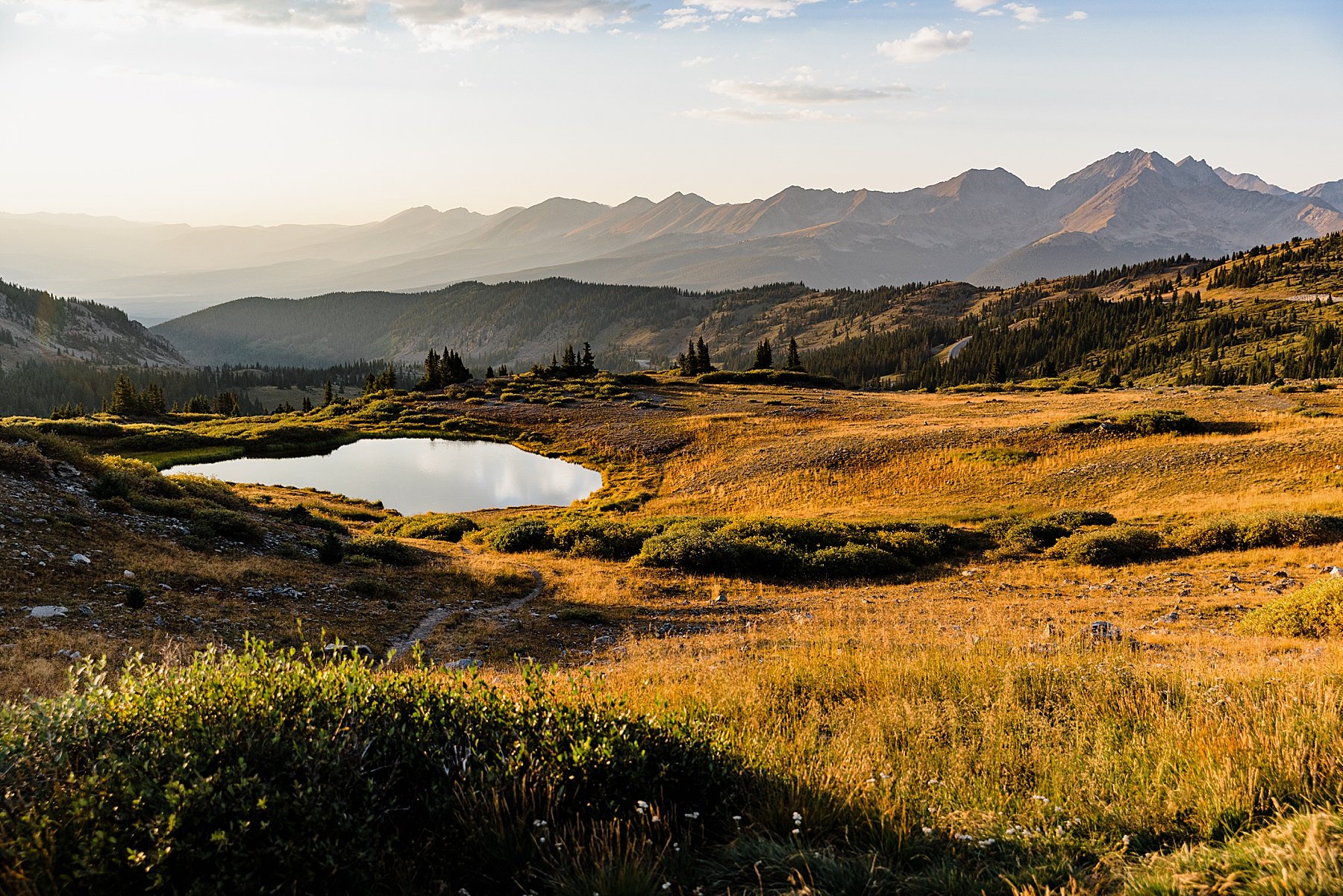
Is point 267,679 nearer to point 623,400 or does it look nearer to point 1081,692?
point 1081,692

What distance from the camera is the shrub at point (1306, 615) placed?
12117 millimetres

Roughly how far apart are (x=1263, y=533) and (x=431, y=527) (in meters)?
35.3

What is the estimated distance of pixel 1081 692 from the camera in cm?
744

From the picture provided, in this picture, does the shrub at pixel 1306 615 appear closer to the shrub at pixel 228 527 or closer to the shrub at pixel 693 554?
the shrub at pixel 693 554

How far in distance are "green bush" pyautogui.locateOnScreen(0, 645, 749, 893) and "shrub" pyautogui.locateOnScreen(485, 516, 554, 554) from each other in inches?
977

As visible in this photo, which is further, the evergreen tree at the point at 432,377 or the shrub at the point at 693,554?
the evergreen tree at the point at 432,377

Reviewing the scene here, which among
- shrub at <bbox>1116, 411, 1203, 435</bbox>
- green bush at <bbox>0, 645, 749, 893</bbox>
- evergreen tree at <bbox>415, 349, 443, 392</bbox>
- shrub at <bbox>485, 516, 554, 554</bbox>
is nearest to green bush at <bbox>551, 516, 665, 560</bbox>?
shrub at <bbox>485, 516, 554, 554</bbox>

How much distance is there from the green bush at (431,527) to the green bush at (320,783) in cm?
3076

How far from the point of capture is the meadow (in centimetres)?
409

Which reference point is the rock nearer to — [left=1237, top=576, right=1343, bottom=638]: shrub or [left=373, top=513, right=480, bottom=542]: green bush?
A: [left=1237, top=576, right=1343, bottom=638]: shrub

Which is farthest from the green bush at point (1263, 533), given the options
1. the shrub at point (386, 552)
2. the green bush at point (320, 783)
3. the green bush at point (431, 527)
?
the green bush at point (431, 527)

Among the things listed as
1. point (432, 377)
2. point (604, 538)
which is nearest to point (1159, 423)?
point (604, 538)

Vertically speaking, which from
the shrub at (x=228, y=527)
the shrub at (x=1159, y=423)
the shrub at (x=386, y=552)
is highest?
the shrub at (x=1159, y=423)

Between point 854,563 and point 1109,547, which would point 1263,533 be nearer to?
point 1109,547
